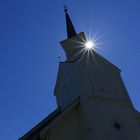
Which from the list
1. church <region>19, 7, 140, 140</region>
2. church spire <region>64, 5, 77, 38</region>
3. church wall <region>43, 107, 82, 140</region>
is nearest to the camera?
church wall <region>43, 107, 82, 140</region>

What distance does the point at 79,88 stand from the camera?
1808cm

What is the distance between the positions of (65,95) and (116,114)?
179 inches

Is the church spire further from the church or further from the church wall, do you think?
the church wall

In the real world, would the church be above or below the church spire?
below

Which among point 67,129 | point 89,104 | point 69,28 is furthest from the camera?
point 69,28

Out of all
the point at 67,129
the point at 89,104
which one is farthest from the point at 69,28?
the point at 67,129

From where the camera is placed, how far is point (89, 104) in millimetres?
17094

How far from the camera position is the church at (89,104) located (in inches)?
633

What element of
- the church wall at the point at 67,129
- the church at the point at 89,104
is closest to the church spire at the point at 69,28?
the church at the point at 89,104

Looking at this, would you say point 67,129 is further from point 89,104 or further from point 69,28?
point 69,28

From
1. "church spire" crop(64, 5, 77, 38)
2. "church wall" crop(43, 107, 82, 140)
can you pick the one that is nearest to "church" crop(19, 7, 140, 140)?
"church wall" crop(43, 107, 82, 140)

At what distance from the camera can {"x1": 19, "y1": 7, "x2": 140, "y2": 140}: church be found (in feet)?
52.7

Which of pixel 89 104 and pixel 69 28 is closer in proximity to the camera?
pixel 89 104

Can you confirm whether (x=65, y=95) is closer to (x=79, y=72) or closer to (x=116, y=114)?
(x=79, y=72)
